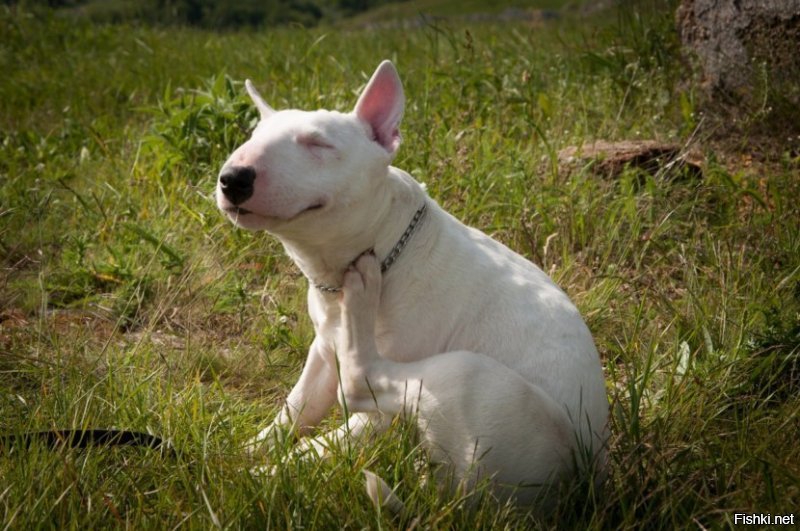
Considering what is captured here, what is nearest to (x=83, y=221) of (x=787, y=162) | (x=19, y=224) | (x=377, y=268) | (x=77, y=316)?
(x=19, y=224)

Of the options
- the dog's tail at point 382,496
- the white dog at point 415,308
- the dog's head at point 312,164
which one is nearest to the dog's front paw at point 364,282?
the white dog at point 415,308

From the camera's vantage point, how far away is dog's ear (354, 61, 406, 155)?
10.0ft

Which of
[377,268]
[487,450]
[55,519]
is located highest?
[377,268]

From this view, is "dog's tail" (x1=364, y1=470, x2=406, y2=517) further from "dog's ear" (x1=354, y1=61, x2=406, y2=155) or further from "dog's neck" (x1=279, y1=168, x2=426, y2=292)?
"dog's ear" (x1=354, y1=61, x2=406, y2=155)

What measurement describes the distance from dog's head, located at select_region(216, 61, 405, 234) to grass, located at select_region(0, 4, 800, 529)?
2.33 ft

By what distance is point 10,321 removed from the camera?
4090 mm

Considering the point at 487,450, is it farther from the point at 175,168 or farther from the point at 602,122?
the point at 602,122

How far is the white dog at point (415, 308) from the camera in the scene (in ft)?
8.99

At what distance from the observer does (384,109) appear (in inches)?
121

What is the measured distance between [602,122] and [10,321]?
350cm

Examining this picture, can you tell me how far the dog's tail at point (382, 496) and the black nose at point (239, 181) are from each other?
83 cm

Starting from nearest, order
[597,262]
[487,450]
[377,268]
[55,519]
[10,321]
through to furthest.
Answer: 1. [55,519]
2. [487,450]
3. [377,268]
4. [10,321]
5. [597,262]

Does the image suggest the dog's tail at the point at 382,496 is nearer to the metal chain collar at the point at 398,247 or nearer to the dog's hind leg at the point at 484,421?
the dog's hind leg at the point at 484,421

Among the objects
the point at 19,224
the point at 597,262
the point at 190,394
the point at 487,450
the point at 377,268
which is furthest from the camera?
the point at 19,224
